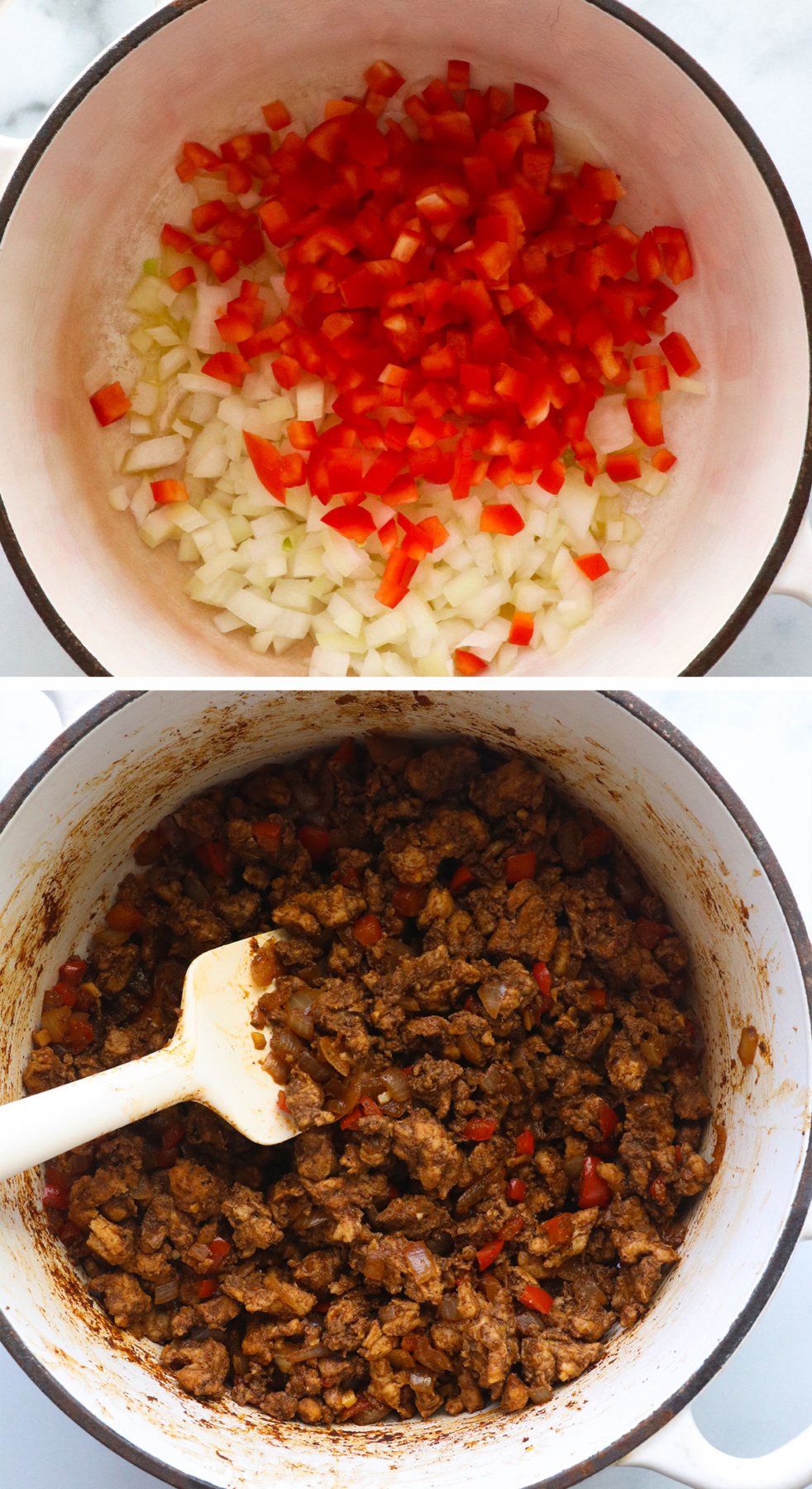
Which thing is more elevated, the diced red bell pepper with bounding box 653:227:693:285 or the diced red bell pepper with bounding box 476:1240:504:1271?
the diced red bell pepper with bounding box 653:227:693:285

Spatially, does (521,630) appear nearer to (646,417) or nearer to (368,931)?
(646,417)

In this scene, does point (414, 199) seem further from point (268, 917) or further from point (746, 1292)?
point (746, 1292)

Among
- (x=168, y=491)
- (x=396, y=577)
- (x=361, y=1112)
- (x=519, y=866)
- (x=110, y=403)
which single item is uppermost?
(x=110, y=403)

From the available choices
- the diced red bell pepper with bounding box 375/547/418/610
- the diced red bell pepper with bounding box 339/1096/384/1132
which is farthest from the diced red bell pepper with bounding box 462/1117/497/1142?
the diced red bell pepper with bounding box 375/547/418/610

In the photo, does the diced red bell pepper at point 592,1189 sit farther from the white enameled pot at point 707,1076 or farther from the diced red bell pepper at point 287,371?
the diced red bell pepper at point 287,371

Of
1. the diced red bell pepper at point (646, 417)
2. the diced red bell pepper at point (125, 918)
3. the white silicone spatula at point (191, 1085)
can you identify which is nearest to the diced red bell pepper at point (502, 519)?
the diced red bell pepper at point (646, 417)

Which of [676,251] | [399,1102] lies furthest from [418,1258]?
[676,251]

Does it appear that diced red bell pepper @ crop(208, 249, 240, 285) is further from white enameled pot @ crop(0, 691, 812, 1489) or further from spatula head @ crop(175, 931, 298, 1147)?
spatula head @ crop(175, 931, 298, 1147)
